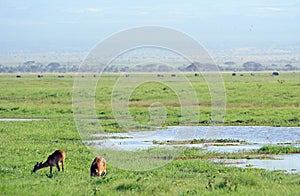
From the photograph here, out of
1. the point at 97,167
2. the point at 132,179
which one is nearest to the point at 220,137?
the point at 97,167

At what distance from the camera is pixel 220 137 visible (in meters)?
27.2

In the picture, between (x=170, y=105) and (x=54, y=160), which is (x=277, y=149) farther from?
(x=170, y=105)

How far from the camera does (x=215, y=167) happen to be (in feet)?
58.6

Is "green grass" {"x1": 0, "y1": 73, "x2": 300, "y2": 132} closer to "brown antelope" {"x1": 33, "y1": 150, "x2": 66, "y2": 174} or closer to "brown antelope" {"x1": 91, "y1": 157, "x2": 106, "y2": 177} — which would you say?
"brown antelope" {"x1": 33, "y1": 150, "x2": 66, "y2": 174}

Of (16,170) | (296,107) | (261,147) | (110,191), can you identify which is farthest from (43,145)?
(296,107)

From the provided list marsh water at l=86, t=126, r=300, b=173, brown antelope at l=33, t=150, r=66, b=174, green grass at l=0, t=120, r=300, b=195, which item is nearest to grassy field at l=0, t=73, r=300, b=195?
green grass at l=0, t=120, r=300, b=195

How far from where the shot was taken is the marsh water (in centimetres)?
2279

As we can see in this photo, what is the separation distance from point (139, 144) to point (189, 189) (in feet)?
38.2

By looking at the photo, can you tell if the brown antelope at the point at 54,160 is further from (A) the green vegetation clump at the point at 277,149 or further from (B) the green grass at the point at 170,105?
(B) the green grass at the point at 170,105

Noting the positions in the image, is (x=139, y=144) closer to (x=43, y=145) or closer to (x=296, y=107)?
(x=43, y=145)

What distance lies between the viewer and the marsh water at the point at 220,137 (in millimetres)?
22791

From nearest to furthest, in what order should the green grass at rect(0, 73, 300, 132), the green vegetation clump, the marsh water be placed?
the green vegetation clump → the marsh water → the green grass at rect(0, 73, 300, 132)

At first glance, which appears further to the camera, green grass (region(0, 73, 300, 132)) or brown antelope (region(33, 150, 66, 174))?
green grass (region(0, 73, 300, 132))

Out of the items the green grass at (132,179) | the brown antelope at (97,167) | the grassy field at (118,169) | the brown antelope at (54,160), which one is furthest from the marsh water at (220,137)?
the brown antelope at (54,160)
